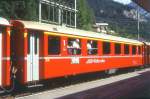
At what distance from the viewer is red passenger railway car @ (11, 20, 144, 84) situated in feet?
60.6

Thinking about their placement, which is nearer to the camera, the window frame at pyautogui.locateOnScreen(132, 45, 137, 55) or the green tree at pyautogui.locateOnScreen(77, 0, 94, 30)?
the window frame at pyautogui.locateOnScreen(132, 45, 137, 55)

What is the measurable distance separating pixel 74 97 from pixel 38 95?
151cm

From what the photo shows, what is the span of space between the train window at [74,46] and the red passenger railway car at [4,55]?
568 centimetres

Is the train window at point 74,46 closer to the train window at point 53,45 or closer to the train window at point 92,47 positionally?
the train window at point 53,45

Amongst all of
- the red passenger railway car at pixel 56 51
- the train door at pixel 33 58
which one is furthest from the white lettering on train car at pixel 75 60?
the train door at pixel 33 58

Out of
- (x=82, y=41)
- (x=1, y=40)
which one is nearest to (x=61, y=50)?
(x=82, y=41)

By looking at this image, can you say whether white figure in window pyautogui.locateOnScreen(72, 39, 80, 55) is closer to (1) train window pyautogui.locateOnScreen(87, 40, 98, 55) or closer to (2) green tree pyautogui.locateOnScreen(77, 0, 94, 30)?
(1) train window pyautogui.locateOnScreen(87, 40, 98, 55)

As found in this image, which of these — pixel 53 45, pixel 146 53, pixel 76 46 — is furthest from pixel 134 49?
pixel 53 45

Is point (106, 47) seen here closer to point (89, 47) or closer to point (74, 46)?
point (89, 47)

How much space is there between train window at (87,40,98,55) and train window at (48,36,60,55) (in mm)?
4474

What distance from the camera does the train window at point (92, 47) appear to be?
84.7ft

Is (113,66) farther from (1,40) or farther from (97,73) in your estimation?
(1,40)

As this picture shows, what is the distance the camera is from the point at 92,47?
26.5 metres

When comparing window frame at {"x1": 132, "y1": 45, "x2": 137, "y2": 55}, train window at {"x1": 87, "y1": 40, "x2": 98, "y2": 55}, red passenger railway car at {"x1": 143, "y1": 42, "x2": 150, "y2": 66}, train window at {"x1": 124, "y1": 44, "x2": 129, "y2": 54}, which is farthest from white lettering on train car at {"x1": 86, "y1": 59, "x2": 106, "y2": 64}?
red passenger railway car at {"x1": 143, "y1": 42, "x2": 150, "y2": 66}
